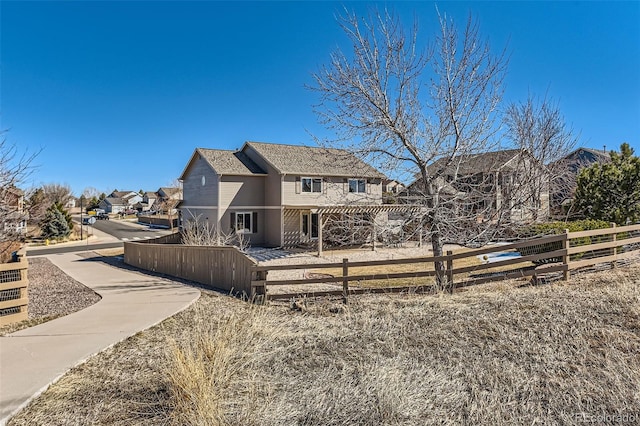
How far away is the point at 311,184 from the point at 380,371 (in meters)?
20.2

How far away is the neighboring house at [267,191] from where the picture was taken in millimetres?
23391

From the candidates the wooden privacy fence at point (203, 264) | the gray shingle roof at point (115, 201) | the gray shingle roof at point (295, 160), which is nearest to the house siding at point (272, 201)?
the gray shingle roof at point (295, 160)

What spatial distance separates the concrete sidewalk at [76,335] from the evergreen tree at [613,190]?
51.8ft

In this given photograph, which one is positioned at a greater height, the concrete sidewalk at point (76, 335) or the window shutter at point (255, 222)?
the window shutter at point (255, 222)

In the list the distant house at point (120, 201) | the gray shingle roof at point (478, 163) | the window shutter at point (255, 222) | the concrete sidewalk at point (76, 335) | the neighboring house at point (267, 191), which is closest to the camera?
the concrete sidewalk at point (76, 335)

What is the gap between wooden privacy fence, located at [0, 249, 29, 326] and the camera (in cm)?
666

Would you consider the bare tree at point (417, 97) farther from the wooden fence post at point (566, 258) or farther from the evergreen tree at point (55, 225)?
the evergreen tree at point (55, 225)

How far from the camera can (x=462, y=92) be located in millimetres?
9562

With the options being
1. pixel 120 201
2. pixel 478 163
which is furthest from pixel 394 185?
pixel 120 201

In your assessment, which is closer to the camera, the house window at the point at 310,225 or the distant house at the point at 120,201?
the house window at the point at 310,225

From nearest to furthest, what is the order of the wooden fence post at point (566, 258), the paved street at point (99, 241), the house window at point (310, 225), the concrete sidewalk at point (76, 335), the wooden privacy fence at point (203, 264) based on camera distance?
the concrete sidewalk at point (76, 335) < the wooden fence post at point (566, 258) < the wooden privacy fence at point (203, 264) < the paved street at point (99, 241) < the house window at point (310, 225)

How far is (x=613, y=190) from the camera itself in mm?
14570

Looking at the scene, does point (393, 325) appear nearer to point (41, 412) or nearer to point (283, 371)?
point (283, 371)

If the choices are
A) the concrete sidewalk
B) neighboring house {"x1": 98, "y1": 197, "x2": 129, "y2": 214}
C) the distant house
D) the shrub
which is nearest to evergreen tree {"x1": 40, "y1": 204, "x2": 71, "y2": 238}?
the concrete sidewalk
